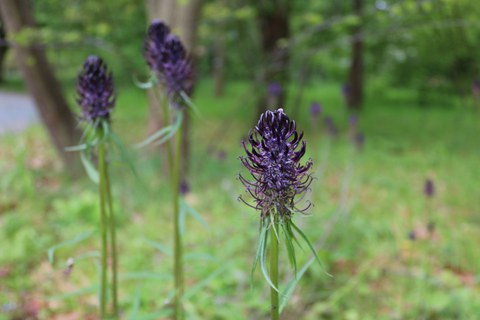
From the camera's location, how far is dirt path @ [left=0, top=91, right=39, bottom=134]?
358 inches

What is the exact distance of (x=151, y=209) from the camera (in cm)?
460

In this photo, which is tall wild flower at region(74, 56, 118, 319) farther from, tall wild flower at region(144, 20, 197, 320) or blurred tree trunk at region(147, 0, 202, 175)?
blurred tree trunk at region(147, 0, 202, 175)

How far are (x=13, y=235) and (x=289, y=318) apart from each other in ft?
8.09

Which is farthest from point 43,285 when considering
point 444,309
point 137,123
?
point 137,123

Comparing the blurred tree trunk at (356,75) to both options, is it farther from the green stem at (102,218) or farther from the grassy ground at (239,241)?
the green stem at (102,218)

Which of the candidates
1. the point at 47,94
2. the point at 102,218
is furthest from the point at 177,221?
the point at 47,94

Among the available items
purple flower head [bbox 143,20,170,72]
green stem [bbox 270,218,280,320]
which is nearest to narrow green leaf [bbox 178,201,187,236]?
purple flower head [bbox 143,20,170,72]

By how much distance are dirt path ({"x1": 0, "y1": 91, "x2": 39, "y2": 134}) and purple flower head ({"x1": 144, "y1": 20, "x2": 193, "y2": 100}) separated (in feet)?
21.9

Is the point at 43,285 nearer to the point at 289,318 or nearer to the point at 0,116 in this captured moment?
the point at 289,318

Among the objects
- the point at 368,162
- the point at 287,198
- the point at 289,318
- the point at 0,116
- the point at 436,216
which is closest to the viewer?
the point at 287,198

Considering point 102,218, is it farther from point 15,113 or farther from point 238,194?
point 15,113

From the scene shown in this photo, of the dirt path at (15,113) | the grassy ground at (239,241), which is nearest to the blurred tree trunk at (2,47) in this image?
the dirt path at (15,113)

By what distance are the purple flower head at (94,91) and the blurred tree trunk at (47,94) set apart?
4.45 meters

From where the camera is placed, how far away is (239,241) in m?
3.56
